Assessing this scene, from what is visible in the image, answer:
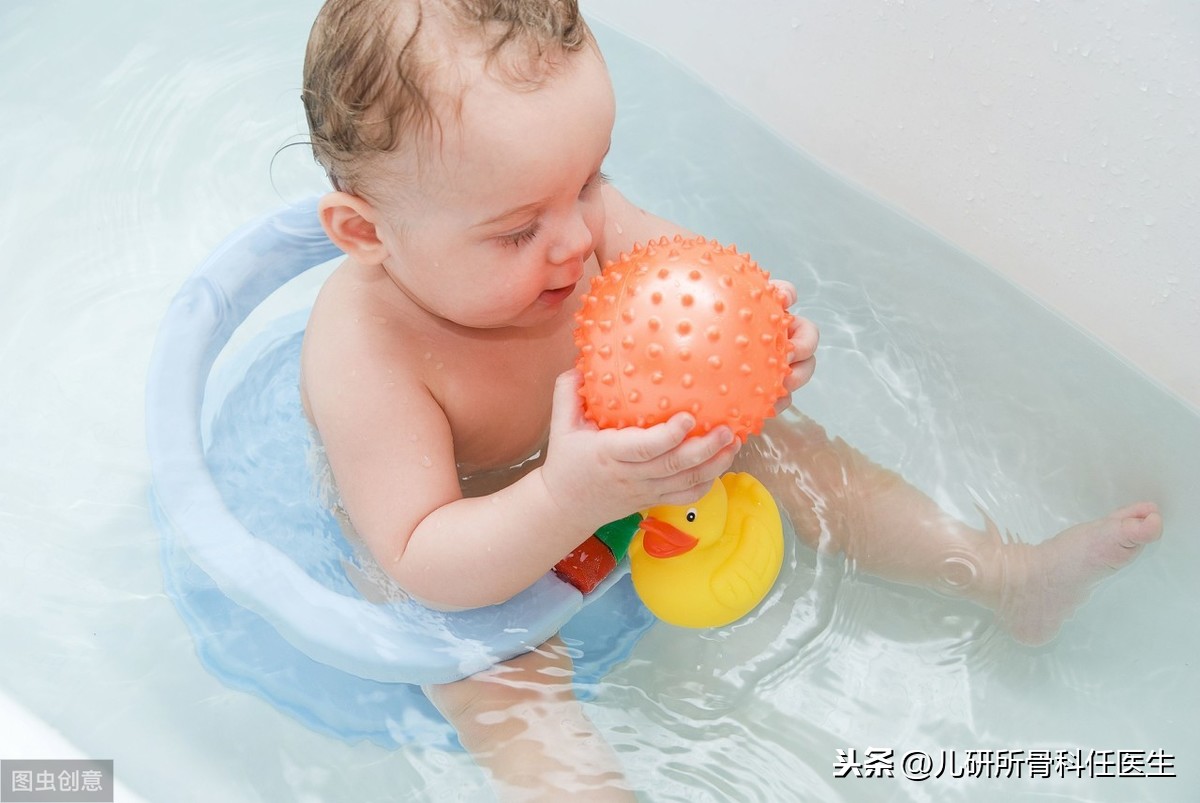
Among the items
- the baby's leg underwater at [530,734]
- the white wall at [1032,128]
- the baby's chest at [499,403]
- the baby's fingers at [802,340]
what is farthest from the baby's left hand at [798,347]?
the white wall at [1032,128]

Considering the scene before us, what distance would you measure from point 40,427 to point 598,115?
88 centimetres

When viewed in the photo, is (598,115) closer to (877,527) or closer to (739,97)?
(877,527)

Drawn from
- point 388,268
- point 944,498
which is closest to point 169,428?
point 388,268

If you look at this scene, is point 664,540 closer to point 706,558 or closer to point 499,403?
point 706,558

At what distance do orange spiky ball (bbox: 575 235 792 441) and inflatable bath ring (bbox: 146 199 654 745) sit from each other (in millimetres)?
307

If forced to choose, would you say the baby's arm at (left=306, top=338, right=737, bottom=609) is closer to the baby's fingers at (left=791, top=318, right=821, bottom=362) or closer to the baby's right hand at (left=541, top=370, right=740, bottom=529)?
the baby's right hand at (left=541, top=370, right=740, bottom=529)

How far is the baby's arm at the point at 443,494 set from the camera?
3.15ft

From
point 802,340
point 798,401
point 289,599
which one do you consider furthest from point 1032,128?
point 289,599

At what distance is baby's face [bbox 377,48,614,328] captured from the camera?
0.90 m

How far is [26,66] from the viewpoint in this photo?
1.74 metres

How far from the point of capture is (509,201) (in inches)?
36.5

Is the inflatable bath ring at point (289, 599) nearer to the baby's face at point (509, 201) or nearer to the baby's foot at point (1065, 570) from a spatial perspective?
the baby's face at point (509, 201)

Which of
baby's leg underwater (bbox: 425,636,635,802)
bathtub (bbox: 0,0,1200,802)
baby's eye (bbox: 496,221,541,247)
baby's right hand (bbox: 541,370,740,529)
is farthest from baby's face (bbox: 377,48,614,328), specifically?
bathtub (bbox: 0,0,1200,802)

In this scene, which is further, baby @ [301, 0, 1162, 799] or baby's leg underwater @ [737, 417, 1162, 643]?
baby's leg underwater @ [737, 417, 1162, 643]
